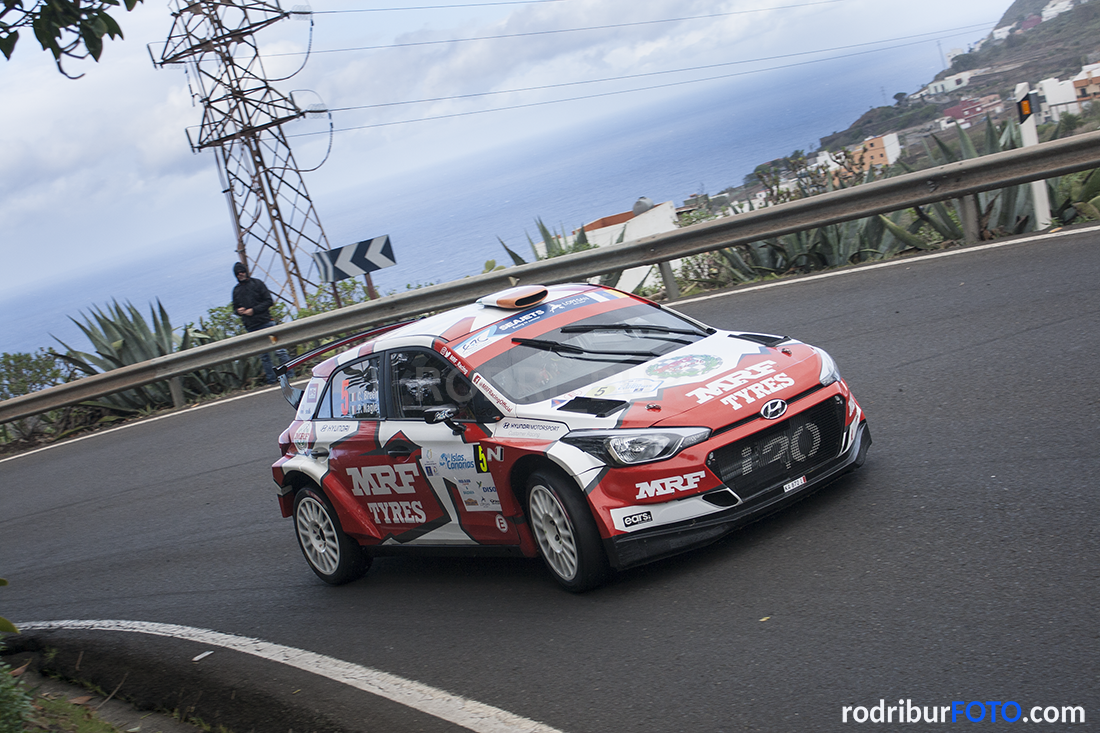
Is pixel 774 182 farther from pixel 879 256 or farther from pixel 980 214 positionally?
pixel 980 214

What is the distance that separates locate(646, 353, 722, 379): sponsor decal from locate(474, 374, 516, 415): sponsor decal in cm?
85

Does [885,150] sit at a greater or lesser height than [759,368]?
greater

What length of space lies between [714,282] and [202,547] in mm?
8036

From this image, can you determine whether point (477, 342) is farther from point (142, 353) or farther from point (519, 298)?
point (142, 353)

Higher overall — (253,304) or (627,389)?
(253,304)

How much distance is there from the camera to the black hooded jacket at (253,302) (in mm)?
16156

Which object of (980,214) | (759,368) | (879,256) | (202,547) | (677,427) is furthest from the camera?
(879,256)

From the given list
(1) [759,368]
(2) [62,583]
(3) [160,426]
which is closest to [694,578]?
(1) [759,368]

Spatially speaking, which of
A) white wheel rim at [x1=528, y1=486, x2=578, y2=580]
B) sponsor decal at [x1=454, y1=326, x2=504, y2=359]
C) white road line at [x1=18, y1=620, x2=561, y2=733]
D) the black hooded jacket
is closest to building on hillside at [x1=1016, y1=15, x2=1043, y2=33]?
the black hooded jacket

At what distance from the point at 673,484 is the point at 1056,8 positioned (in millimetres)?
27111

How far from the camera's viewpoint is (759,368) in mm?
5969

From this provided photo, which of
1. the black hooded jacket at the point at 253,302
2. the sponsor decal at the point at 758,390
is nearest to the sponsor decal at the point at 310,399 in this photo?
the sponsor decal at the point at 758,390

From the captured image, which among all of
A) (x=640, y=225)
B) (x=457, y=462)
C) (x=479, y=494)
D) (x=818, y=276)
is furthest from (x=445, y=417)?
(x=640, y=225)

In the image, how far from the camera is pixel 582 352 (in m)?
6.43
